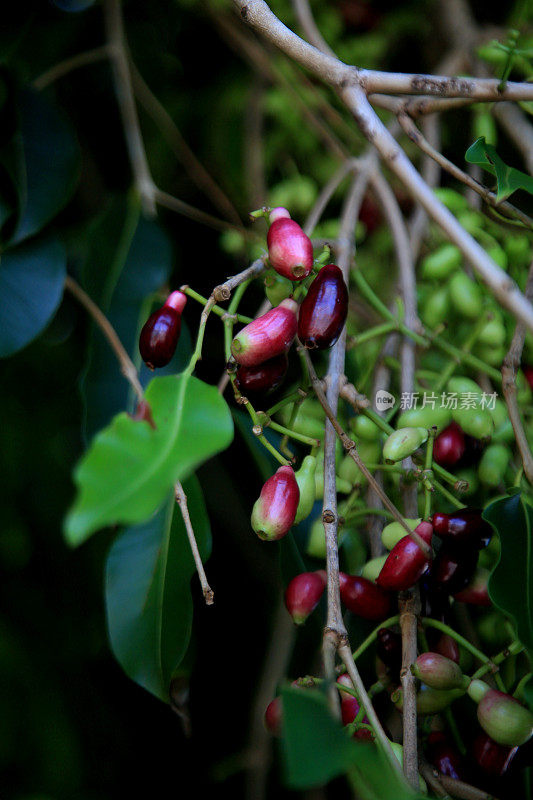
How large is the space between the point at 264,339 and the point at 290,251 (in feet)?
0.28

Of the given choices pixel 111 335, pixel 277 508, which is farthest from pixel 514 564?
pixel 111 335

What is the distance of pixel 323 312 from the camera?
58 centimetres

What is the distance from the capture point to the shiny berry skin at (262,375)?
590 millimetres

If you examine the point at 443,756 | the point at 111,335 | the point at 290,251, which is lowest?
the point at 443,756

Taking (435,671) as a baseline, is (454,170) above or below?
above

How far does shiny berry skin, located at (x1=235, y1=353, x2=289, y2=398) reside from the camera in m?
0.59

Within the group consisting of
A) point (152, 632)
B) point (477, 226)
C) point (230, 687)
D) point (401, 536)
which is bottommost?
point (230, 687)

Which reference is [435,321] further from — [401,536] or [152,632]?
[152,632]

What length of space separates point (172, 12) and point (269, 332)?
1.10 metres

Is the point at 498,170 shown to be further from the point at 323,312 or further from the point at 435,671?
the point at 435,671

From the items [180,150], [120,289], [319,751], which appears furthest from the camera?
[180,150]

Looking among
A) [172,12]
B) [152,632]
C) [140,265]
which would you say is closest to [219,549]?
[140,265]

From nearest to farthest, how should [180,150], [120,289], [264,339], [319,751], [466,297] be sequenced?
[319,751] < [264,339] < [466,297] < [120,289] < [180,150]

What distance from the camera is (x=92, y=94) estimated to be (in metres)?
1.44
